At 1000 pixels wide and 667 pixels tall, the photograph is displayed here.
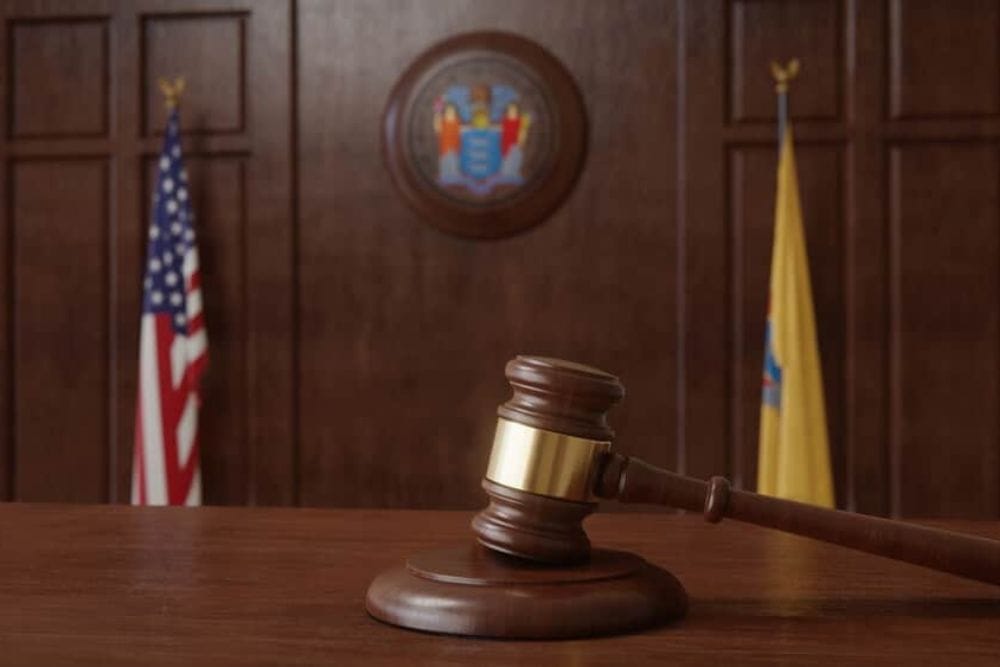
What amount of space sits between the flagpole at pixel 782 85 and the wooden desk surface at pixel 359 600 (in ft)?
12.4

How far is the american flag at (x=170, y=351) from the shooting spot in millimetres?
5191

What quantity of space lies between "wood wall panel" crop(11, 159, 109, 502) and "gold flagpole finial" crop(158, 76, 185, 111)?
0.44 m

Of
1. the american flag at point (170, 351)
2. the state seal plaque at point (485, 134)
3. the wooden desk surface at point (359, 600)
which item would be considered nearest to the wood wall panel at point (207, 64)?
the american flag at point (170, 351)

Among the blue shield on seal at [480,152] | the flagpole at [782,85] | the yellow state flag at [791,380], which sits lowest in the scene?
the yellow state flag at [791,380]

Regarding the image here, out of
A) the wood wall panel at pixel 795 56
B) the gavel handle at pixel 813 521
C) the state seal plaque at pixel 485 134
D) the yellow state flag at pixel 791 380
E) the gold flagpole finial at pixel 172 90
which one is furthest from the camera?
the gold flagpole finial at pixel 172 90

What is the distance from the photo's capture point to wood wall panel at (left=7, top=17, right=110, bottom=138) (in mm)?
5531

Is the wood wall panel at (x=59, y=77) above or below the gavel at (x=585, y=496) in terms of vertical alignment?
above

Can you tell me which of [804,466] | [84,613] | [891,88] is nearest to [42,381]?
[804,466]

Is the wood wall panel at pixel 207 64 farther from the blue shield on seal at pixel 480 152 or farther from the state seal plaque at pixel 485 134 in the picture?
the blue shield on seal at pixel 480 152

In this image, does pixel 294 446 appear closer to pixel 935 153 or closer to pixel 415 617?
pixel 935 153

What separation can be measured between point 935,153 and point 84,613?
15.6 ft

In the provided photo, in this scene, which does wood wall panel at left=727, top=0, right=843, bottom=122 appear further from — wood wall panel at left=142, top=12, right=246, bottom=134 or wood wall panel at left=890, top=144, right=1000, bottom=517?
wood wall panel at left=142, top=12, right=246, bottom=134

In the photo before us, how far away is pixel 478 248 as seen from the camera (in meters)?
5.29

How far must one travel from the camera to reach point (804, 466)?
→ 4.86 metres
